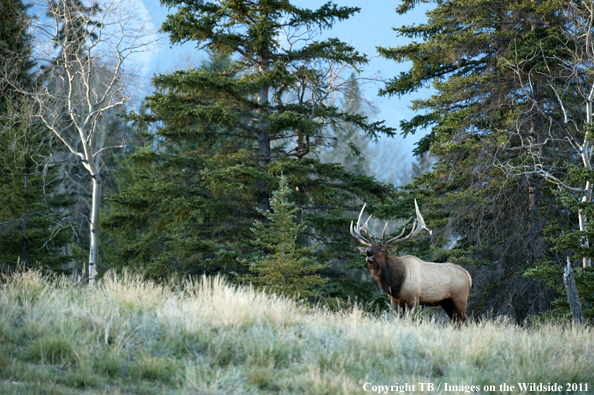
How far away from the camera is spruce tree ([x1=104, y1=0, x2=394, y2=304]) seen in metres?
16.0

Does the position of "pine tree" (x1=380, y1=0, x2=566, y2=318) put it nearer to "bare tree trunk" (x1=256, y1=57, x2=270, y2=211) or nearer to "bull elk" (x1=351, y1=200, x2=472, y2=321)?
"bull elk" (x1=351, y1=200, x2=472, y2=321)

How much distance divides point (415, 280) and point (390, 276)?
1.63 feet

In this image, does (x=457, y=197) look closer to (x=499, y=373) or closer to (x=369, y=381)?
(x=499, y=373)

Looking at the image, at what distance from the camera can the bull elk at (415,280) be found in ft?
32.4

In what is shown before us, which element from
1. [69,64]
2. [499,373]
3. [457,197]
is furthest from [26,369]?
[69,64]

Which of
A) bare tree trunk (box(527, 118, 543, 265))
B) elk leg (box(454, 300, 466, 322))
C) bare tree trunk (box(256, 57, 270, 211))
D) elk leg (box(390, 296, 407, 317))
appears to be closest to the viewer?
elk leg (box(390, 296, 407, 317))

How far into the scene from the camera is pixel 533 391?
5633mm

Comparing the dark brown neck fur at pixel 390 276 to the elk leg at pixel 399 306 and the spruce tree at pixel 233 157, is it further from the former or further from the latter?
the spruce tree at pixel 233 157

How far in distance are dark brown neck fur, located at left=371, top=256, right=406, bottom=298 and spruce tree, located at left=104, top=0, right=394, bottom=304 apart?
6405 millimetres

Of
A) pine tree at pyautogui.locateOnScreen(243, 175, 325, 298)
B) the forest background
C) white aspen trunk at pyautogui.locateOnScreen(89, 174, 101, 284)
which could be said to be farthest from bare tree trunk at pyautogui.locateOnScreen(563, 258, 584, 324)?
white aspen trunk at pyautogui.locateOnScreen(89, 174, 101, 284)

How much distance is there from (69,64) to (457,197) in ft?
44.1

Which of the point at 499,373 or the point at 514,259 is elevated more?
the point at 514,259

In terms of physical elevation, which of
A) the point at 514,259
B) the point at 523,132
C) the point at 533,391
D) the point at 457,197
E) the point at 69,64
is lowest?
the point at 533,391

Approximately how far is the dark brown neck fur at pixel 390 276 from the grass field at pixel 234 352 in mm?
2294
